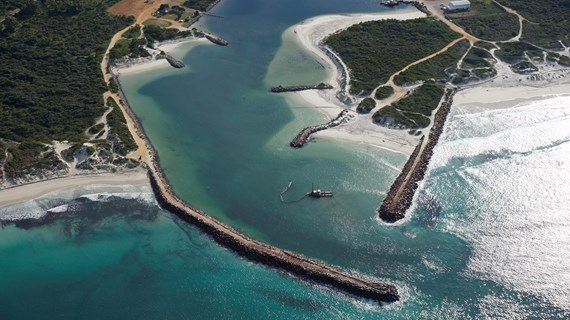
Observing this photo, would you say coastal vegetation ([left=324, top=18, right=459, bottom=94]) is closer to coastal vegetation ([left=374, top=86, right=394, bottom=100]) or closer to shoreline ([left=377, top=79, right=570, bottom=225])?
coastal vegetation ([left=374, top=86, right=394, bottom=100])

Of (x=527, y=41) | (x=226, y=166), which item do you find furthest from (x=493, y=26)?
(x=226, y=166)

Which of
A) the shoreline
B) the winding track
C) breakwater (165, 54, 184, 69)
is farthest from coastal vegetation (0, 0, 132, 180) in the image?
the shoreline

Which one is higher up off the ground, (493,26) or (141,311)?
(493,26)

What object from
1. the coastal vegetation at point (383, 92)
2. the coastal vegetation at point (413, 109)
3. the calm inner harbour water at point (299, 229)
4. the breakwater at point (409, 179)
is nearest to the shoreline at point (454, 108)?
the breakwater at point (409, 179)

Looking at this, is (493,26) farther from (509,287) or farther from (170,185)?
(170,185)

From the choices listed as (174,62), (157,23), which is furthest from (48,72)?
(157,23)

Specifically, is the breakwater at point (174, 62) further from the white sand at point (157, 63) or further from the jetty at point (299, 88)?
the jetty at point (299, 88)
